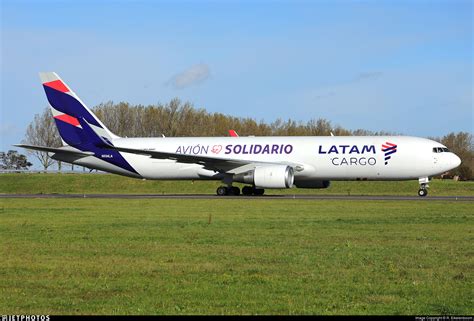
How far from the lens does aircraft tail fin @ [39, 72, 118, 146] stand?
164ft

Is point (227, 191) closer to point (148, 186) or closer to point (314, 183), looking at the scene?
point (314, 183)

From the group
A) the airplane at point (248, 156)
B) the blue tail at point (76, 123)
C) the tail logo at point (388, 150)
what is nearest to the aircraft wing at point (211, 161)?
the airplane at point (248, 156)

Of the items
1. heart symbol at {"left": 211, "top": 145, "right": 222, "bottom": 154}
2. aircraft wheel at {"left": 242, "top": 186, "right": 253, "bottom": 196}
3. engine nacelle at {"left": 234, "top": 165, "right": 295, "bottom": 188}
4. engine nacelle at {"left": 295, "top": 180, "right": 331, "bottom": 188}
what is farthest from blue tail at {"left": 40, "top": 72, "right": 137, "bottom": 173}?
engine nacelle at {"left": 295, "top": 180, "right": 331, "bottom": 188}

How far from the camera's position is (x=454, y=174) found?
295ft

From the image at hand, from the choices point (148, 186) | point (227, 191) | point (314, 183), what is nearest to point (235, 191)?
point (227, 191)

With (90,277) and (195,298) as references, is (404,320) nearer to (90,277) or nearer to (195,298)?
(195,298)

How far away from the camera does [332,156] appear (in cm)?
4397

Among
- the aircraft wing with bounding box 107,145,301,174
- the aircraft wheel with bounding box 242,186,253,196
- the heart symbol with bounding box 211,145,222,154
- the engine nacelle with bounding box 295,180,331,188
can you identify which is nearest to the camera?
the aircraft wing with bounding box 107,145,301,174

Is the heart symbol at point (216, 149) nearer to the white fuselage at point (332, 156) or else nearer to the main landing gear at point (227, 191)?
the white fuselage at point (332, 156)

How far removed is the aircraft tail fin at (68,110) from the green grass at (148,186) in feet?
36.4

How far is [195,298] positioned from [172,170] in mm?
37170

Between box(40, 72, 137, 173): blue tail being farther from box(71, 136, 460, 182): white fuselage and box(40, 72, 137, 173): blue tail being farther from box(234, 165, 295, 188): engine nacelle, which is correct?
box(234, 165, 295, 188): engine nacelle

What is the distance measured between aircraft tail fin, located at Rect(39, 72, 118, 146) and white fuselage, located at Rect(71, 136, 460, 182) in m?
5.08

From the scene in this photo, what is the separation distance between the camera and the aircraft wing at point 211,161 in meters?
44.6
